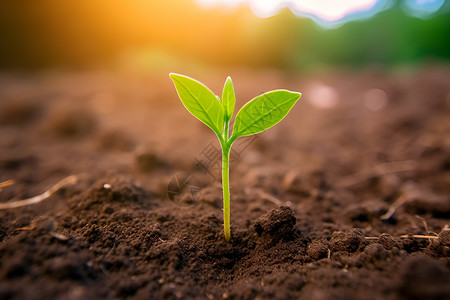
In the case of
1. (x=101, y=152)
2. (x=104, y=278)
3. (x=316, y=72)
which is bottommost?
(x=104, y=278)

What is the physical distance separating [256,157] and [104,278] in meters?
1.59

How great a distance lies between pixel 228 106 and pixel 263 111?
5.2 inches

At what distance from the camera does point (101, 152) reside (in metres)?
2.24

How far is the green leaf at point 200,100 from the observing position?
39.9 inches

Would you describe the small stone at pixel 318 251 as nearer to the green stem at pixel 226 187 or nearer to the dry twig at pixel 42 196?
the green stem at pixel 226 187

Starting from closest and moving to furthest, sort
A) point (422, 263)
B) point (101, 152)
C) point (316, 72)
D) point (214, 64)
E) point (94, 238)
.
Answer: point (422, 263)
point (94, 238)
point (101, 152)
point (316, 72)
point (214, 64)

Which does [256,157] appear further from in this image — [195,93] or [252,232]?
[195,93]

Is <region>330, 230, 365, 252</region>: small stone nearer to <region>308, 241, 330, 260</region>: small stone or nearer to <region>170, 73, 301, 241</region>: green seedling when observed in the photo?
<region>308, 241, 330, 260</region>: small stone

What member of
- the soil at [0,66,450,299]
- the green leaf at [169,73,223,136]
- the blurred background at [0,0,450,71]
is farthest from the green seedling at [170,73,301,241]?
the blurred background at [0,0,450,71]

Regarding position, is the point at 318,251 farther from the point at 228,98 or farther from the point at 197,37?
the point at 197,37

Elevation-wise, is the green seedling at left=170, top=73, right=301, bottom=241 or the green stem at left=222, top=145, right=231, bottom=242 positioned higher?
the green seedling at left=170, top=73, right=301, bottom=241

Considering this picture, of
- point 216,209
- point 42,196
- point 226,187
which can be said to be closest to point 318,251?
point 226,187

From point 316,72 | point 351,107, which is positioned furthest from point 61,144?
point 316,72

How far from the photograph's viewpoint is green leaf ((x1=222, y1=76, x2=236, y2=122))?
104 centimetres
